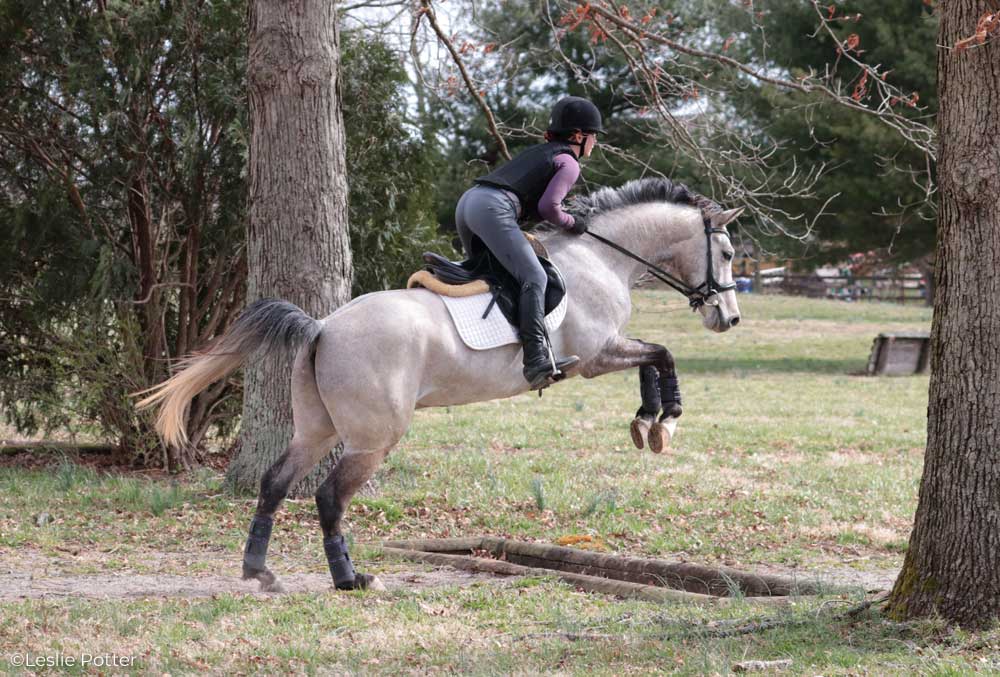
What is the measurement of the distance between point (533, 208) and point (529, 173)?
0.88 feet

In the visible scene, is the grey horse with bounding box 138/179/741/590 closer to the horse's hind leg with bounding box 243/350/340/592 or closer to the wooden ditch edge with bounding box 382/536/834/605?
the horse's hind leg with bounding box 243/350/340/592

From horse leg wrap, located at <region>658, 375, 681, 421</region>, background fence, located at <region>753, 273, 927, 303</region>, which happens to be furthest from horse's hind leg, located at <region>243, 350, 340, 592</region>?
background fence, located at <region>753, 273, 927, 303</region>

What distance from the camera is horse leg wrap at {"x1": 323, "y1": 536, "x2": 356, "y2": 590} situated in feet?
22.5

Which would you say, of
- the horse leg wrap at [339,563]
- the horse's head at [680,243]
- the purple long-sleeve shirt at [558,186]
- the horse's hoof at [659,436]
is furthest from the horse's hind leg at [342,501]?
the horse's head at [680,243]

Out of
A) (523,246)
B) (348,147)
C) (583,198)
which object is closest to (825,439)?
(348,147)

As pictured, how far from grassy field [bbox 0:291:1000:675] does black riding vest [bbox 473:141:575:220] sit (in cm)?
241

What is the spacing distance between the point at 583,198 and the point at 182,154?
505cm

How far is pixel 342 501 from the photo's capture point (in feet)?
22.3

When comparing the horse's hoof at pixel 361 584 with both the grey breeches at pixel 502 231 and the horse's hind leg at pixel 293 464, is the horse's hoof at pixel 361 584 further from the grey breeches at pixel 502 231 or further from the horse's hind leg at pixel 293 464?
the grey breeches at pixel 502 231

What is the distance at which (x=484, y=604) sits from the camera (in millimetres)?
6477

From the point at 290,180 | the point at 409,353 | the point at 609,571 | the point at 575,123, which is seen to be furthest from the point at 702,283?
the point at 290,180

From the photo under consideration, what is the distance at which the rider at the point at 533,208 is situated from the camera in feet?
22.0

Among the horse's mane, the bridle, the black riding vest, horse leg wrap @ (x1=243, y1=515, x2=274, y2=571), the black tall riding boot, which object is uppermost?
the black riding vest
